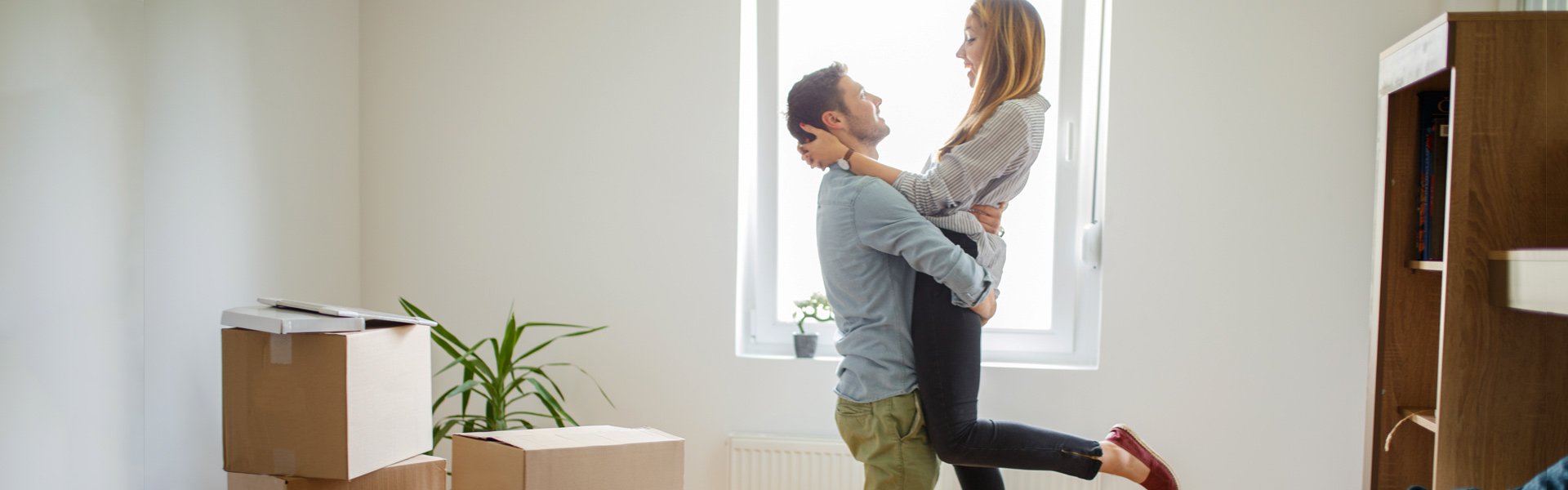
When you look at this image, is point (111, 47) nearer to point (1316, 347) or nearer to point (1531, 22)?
point (1531, 22)

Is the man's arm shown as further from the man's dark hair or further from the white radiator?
the white radiator

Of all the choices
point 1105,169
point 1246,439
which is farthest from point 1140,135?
point 1246,439

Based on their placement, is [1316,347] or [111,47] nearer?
[111,47]

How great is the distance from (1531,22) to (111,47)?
250 centimetres

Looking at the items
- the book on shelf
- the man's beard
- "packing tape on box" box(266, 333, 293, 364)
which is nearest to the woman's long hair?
the man's beard

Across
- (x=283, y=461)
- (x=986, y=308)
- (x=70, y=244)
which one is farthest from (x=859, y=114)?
(x=70, y=244)

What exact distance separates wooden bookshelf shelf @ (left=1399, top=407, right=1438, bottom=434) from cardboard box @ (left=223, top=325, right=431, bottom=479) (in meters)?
1.74

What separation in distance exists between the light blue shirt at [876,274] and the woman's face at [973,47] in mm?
384

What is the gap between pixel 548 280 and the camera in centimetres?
270

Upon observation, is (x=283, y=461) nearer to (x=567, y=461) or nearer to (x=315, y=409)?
(x=315, y=409)

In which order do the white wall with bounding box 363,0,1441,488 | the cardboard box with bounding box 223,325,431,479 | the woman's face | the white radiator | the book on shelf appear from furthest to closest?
the white radiator < the white wall with bounding box 363,0,1441,488 < the woman's face < the book on shelf < the cardboard box with bounding box 223,325,431,479

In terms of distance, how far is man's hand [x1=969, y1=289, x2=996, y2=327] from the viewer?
1937mm

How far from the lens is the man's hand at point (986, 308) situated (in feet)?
6.35

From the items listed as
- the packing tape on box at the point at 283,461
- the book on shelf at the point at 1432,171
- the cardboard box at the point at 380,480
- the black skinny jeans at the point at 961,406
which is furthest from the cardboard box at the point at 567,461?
the book on shelf at the point at 1432,171
